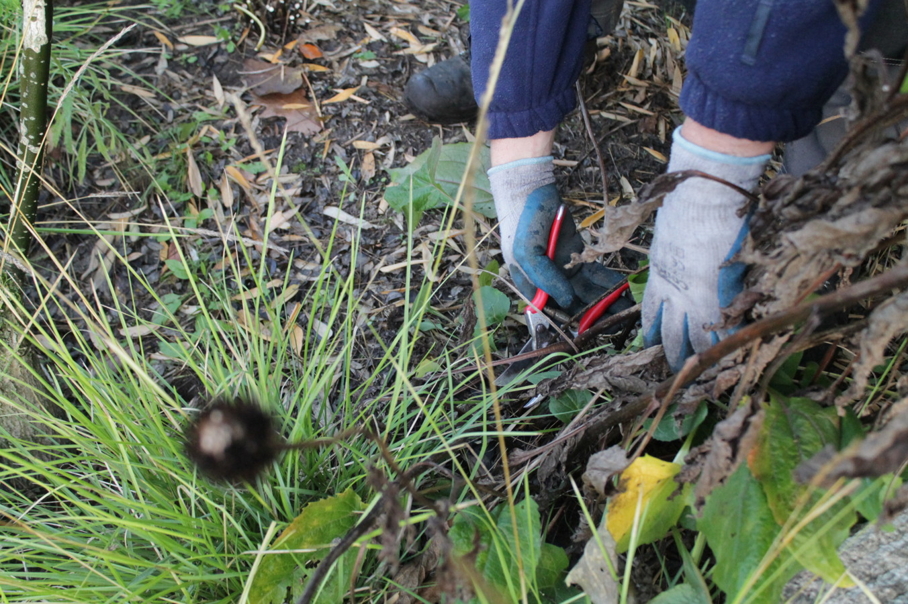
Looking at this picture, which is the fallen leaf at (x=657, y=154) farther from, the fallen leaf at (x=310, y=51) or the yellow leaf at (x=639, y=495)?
the yellow leaf at (x=639, y=495)

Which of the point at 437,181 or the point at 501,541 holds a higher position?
the point at 437,181

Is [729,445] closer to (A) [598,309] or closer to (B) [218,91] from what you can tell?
(A) [598,309]

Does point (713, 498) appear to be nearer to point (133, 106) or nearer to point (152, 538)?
point (152, 538)

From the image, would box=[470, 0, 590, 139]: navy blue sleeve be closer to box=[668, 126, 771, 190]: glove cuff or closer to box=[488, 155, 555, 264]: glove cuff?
box=[488, 155, 555, 264]: glove cuff

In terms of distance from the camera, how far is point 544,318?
5.08 feet

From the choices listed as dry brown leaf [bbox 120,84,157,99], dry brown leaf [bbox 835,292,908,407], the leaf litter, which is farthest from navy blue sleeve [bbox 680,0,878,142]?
dry brown leaf [bbox 120,84,157,99]

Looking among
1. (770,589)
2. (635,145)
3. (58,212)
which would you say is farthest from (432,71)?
(770,589)

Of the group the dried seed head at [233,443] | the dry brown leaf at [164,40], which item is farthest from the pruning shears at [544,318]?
the dry brown leaf at [164,40]

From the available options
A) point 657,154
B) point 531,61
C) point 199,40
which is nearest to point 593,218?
point 657,154

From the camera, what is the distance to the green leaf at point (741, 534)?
89 cm

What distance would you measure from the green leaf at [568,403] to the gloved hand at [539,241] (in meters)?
0.31

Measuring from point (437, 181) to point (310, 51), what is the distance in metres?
0.95

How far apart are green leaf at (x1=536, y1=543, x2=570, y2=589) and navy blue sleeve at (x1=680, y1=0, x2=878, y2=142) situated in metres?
0.76

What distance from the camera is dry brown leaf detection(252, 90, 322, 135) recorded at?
2.20m
